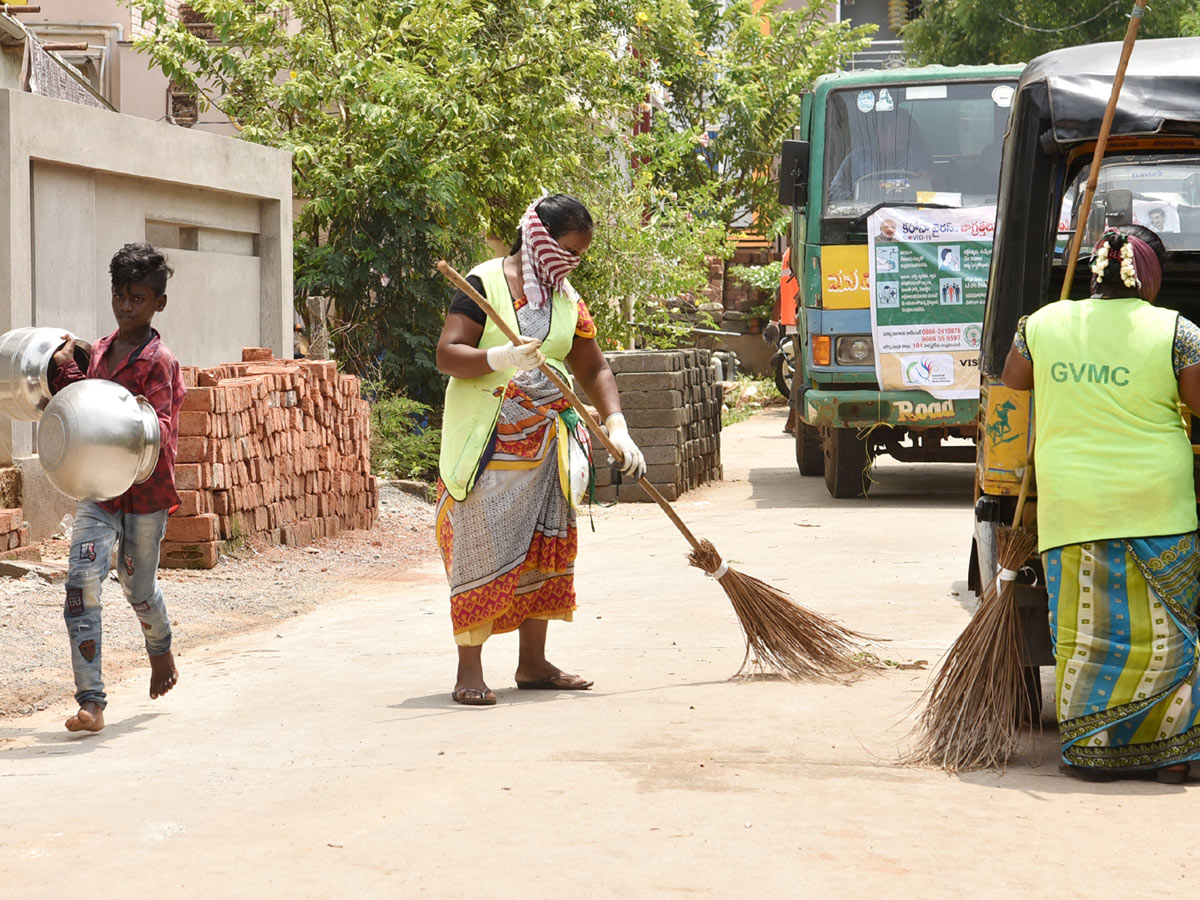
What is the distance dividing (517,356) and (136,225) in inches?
229

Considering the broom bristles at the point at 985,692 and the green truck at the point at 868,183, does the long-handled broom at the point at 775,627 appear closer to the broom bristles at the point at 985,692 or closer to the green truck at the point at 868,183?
the broom bristles at the point at 985,692

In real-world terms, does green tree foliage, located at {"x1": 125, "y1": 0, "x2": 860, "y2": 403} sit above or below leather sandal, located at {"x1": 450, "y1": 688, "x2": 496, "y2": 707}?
above

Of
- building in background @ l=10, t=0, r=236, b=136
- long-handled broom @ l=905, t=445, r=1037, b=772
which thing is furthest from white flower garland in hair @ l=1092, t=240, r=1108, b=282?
building in background @ l=10, t=0, r=236, b=136

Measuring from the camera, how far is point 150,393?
5.15 m

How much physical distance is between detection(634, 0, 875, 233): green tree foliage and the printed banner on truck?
56.8ft

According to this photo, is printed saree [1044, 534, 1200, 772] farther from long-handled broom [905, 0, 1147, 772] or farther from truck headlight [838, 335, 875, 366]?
truck headlight [838, 335, 875, 366]

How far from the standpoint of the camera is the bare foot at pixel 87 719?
493 centimetres

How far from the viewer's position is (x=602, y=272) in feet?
59.6

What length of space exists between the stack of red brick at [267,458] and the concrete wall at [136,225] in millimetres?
639

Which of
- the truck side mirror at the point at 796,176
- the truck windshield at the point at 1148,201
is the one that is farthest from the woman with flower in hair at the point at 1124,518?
the truck side mirror at the point at 796,176

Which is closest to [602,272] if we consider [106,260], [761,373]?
[106,260]

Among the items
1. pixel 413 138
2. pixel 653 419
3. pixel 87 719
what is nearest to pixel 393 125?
pixel 413 138

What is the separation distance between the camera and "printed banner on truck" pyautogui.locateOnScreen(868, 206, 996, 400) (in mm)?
10930

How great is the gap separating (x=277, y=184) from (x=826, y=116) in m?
4.21
